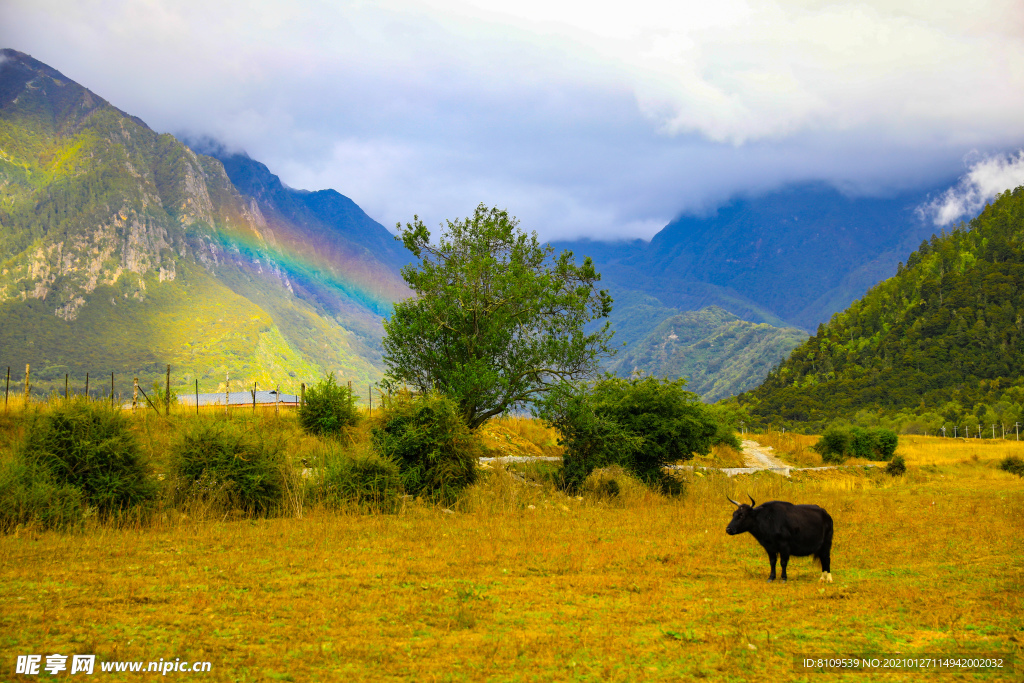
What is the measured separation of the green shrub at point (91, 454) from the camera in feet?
49.2

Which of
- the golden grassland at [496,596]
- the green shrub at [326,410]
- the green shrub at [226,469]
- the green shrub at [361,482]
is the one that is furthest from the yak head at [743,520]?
the green shrub at [326,410]

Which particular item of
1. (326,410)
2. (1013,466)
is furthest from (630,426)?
(1013,466)

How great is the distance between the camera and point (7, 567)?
10.7 m

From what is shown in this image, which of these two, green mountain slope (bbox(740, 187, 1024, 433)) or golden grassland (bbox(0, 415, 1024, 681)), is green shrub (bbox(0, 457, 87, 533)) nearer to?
golden grassland (bbox(0, 415, 1024, 681))

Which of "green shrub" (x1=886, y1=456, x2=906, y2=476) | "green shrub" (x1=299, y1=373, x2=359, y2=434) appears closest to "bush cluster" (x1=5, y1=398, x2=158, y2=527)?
"green shrub" (x1=299, y1=373, x2=359, y2=434)

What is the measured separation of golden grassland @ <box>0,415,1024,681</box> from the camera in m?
7.15

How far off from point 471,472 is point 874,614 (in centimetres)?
1263

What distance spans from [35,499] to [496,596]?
34.6 ft

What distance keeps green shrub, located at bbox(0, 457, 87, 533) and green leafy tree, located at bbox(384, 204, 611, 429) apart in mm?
12258

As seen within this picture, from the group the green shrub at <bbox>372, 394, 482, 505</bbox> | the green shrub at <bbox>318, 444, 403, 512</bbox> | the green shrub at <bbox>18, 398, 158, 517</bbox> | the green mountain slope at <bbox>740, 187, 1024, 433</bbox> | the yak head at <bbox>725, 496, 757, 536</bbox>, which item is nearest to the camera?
the yak head at <bbox>725, 496, 757, 536</bbox>

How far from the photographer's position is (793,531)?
1064 cm

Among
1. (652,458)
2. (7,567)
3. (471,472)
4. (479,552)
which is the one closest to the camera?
(7,567)

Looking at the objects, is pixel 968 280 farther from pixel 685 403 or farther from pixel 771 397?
pixel 685 403

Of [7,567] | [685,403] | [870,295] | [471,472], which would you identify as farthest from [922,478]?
[870,295]
